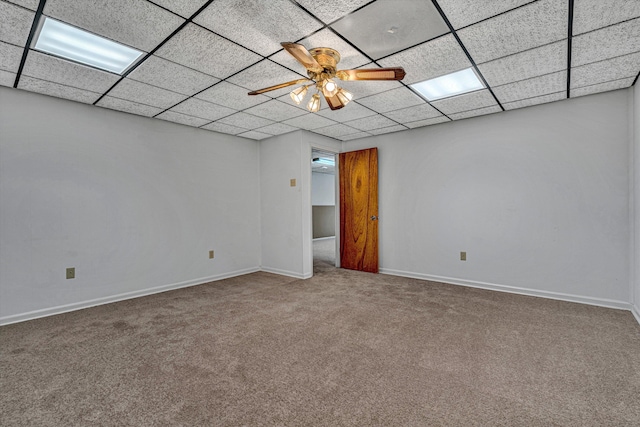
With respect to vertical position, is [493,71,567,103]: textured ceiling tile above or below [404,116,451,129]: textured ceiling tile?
below

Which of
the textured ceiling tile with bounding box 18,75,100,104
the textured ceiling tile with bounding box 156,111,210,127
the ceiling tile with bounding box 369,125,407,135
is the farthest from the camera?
the ceiling tile with bounding box 369,125,407,135

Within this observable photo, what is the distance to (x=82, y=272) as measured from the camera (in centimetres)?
340

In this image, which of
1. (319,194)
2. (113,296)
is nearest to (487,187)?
(113,296)

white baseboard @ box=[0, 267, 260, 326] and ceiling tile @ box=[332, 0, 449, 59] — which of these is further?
white baseboard @ box=[0, 267, 260, 326]

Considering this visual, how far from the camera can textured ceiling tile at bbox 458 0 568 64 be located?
6.08 feet

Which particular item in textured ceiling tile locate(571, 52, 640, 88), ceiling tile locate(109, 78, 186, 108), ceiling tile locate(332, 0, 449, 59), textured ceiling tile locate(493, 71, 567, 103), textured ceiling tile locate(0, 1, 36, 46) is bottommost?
textured ceiling tile locate(571, 52, 640, 88)

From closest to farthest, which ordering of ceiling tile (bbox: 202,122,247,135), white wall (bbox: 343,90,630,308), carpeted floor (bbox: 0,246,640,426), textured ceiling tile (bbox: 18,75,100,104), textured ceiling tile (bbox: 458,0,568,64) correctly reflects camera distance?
carpeted floor (bbox: 0,246,640,426) < textured ceiling tile (bbox: 458,0,568,64) < textured ceiling tile (bbox: 18,75,100,104) < white wall (bbox: 343,90,630,308) < ceiling tile (bbox: 202,122,247,135)

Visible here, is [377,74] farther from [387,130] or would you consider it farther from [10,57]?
[10,57]

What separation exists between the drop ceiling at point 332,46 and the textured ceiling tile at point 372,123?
41 centimetres

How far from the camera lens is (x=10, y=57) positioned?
235cm

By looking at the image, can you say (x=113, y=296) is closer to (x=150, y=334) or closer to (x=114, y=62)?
(x=150, y=334)

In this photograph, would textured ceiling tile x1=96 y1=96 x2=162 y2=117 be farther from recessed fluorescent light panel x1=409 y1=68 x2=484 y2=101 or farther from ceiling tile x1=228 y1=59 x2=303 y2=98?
recessed fluorescent light panel x1=409 y1=68 x2=484 y2=101

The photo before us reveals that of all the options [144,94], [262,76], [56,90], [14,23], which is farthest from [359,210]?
[14,23]

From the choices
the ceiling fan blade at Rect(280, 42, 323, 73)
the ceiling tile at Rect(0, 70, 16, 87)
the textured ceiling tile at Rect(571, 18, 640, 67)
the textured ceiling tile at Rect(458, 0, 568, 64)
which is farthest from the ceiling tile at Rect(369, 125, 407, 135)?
the ceiling tile at Rect(0, 70, 16, 87)
